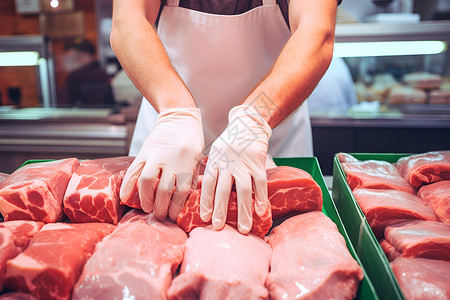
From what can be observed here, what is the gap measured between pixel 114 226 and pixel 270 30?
1.55 metres

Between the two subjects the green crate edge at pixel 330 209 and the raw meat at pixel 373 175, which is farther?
the raw meat at pixel 373 175

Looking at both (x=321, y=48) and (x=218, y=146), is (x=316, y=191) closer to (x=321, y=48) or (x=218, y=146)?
(x=218, y=146)

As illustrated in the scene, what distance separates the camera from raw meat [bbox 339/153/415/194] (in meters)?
1.61

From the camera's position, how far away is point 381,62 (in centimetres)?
424

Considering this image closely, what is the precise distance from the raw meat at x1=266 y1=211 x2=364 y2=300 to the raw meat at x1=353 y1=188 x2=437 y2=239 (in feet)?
0.62

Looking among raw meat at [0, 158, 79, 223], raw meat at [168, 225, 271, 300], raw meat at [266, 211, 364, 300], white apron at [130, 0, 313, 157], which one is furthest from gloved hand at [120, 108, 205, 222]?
white apron at [130, 0, 313, 157]

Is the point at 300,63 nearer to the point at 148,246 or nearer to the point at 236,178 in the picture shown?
the point at 236,178

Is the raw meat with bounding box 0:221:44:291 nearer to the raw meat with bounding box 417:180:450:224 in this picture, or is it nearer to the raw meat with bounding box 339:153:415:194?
the raw meat with bounding box 339:153:415:194

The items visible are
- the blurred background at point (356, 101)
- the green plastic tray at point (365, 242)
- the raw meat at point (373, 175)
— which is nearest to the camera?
the green plastic tray at point (365, 242)

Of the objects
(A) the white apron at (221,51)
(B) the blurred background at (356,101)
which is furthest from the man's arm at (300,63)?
(B) the blurred background at (356,101)

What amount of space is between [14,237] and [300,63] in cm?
142

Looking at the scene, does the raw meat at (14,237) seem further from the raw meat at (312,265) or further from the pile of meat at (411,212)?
the pile of meat at (411,212)

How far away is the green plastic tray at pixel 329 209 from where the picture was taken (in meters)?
1.02

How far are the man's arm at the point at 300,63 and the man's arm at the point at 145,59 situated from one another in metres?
0.36
